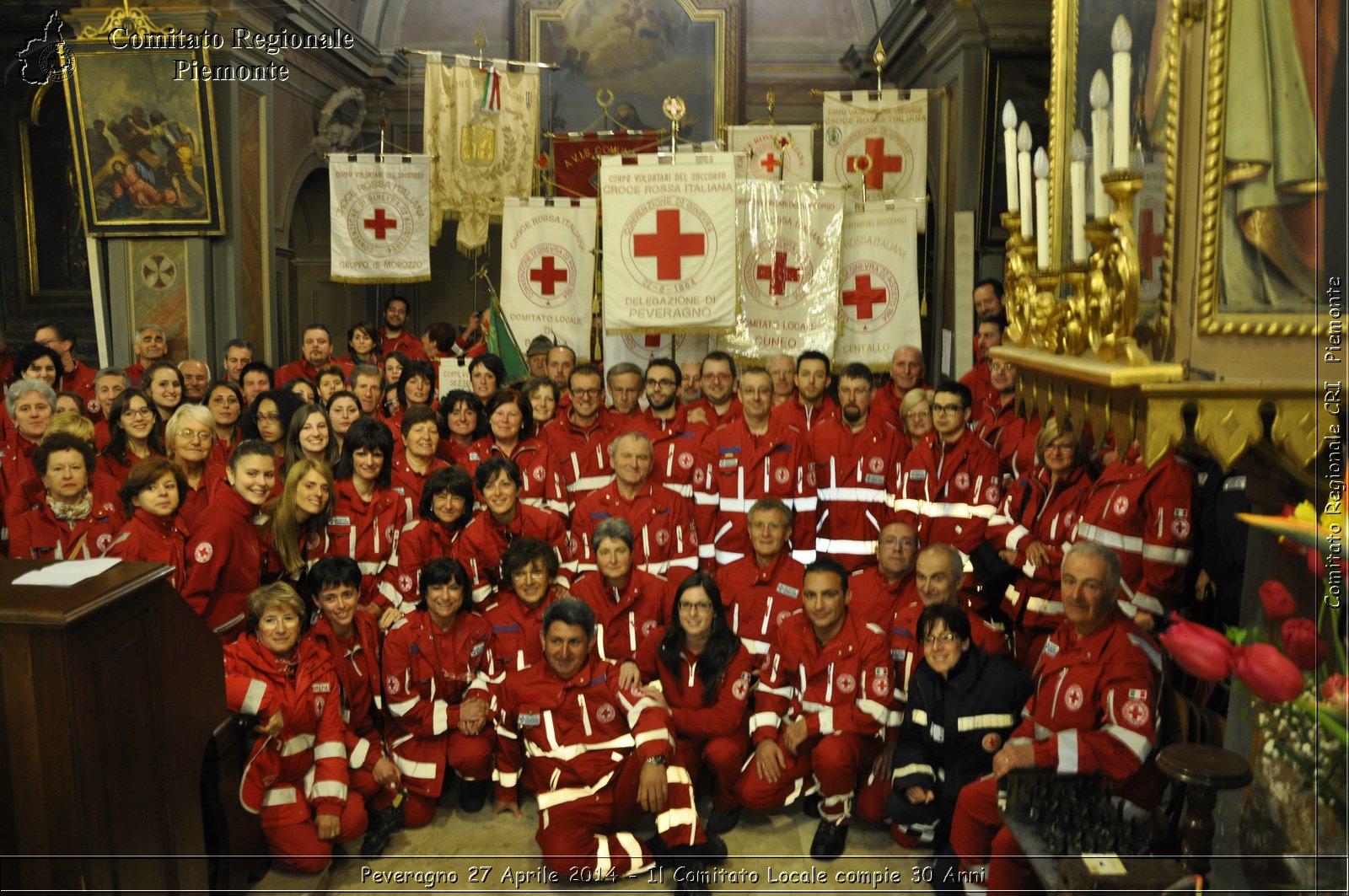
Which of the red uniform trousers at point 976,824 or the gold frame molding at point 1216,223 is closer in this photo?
the gold frame molding at point 1216,223

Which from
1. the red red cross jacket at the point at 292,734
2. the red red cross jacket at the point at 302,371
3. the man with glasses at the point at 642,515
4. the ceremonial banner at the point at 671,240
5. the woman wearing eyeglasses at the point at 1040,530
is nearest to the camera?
the red red cross jacket at the point at 292,734

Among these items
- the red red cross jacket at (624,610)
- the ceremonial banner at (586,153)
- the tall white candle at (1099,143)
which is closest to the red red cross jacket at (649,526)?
the red red cross jacket at (624,610)

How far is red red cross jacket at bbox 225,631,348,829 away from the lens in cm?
371

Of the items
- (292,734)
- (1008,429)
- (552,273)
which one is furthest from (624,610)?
(552,273)

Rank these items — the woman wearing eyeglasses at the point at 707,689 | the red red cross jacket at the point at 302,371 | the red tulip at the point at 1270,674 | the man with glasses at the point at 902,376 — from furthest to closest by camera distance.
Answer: the red red cross jacket at the point at 302,371 < the man with glasses at the point at 902,376 < the woman wearing eyeglasses at the point at 707,689 < the red tulip at the point at 1270,674

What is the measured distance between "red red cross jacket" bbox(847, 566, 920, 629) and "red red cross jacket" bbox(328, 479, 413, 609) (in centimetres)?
216

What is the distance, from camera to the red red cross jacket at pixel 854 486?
552 cm

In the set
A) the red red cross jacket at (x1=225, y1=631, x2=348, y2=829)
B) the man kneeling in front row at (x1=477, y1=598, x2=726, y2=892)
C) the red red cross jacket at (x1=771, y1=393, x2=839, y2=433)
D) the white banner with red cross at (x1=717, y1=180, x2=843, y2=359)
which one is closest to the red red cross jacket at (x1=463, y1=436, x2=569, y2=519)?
the red red cross jacket at (x1=771, y1=393, x2=839, y2=433)

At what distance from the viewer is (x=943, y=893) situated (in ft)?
12.0

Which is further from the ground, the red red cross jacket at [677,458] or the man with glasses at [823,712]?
the red red cross jacket at [677,458]

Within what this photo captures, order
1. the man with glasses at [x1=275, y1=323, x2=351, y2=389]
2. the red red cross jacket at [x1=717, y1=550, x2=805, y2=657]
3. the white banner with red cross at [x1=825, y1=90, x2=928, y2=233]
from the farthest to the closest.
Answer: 1. the white banner with red cross at [x1=825, y1=90, x2=928, y2=233]
2. the man with glasses at [x1=275, y1=323, x2=351, y2=389]
3. the red red cross jacket at [x1=717, y1=550, x2=805, y2=657]

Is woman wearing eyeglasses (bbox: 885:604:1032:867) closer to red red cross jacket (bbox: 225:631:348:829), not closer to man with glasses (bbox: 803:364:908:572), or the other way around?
man with glasses (bbox: 803:364:908:572)

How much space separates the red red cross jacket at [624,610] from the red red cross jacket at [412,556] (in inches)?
30.2

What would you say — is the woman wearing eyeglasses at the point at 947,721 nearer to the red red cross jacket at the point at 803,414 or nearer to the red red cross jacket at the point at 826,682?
the red red cross jacket at the point at 826,682
